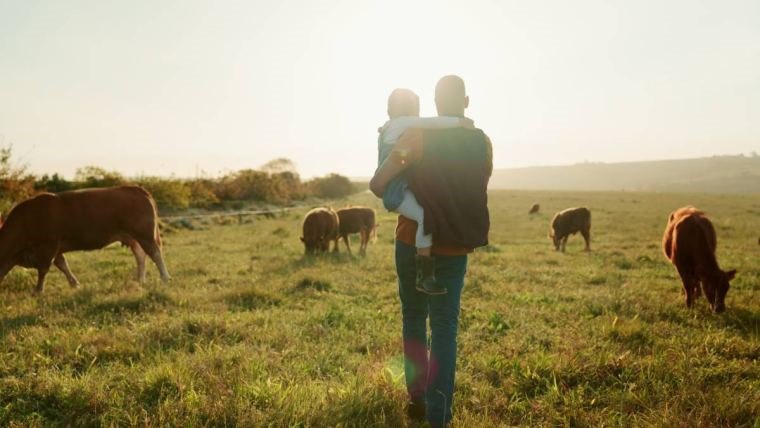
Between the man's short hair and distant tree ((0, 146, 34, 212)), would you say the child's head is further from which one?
distant tree ((0, 146, 34, 212))

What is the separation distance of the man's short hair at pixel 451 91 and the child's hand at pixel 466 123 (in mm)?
144

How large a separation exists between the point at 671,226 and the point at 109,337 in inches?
359

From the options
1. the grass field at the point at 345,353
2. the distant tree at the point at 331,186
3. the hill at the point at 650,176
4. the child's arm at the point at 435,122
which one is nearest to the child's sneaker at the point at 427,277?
the child's arm at the point at 435,122

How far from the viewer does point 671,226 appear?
8461mm

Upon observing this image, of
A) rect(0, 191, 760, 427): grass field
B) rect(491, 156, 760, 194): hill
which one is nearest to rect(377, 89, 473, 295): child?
rect(0, 191, 760, 427): grass field

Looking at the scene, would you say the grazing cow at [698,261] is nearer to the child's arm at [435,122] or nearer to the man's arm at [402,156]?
the child's arm at [435,122]

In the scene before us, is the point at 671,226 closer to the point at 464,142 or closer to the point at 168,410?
the point at 464,142

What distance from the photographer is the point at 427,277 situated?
316 cm

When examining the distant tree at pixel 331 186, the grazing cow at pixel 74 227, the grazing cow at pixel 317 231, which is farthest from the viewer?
the distant tree at pixel 331 186

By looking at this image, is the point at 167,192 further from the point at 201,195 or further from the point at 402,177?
the point at 402,177

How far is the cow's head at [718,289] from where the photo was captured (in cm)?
662

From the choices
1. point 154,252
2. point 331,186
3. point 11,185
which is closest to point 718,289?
point 154,252

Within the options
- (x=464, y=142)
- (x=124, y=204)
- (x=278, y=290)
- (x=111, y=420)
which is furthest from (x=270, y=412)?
(x=124, y=204)

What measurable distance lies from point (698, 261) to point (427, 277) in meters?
5.97
